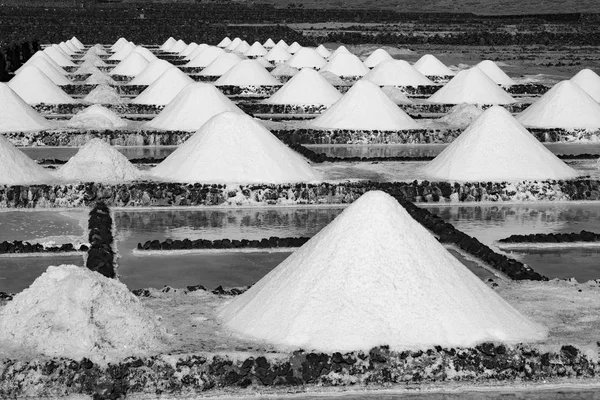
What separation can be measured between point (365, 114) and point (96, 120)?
4.07 meters

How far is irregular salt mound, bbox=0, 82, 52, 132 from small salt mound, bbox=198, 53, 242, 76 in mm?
11451

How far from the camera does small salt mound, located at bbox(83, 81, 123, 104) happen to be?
21.7m

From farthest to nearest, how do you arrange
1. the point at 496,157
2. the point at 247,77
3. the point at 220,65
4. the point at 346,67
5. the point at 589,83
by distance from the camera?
the point at 220,65 < the point at 346,67 < the point at 247,77 < the point at 589,83 < the point at 496,157

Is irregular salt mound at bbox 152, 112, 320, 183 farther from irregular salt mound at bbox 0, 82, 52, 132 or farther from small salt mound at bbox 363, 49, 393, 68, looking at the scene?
small salt mound at bbox 363, 49, 393, 68

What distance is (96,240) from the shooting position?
9.92m

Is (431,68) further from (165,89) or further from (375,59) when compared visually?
(165,89)

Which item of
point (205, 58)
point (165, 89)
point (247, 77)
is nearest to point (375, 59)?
point (205, 58)

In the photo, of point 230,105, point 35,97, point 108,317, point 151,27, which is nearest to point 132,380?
point 108,317

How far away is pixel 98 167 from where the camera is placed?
1262 centimetres

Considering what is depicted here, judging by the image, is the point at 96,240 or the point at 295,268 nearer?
the point at 295,268

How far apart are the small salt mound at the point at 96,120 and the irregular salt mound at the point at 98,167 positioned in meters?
4.70

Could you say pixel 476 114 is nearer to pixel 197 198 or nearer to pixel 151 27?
pixel 197 198

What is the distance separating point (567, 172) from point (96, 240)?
19.4ft

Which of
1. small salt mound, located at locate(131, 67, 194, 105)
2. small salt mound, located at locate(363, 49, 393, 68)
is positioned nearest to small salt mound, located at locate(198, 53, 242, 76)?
small salt mound, located at locate(363, 49, 393, 68)
